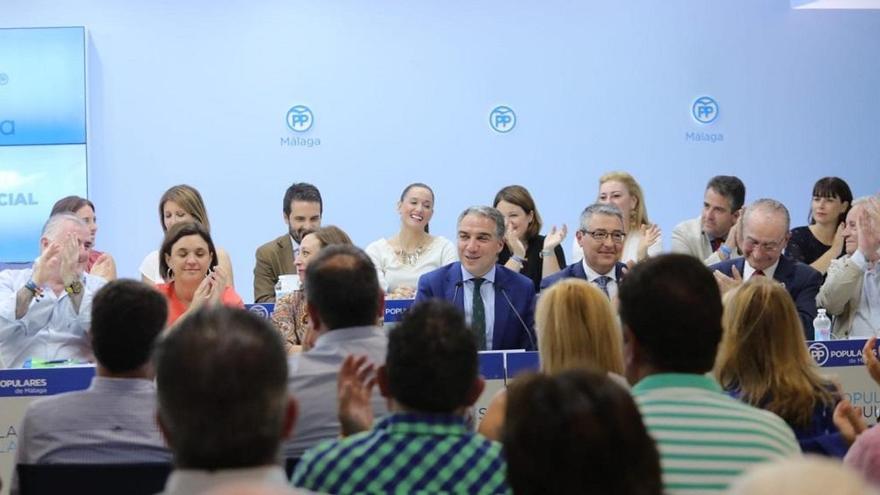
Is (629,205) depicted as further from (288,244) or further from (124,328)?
(124,328)

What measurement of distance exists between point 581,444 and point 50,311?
162 inches

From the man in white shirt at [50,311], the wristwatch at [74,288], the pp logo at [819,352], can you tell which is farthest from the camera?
the wristwatch at [74,288]

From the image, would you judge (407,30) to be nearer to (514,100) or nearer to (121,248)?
(514,100)

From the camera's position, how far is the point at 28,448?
9.28 feet

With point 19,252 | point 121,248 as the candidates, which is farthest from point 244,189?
point 19,252

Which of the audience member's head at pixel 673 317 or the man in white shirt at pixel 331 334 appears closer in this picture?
the audience member's head at pixel 673 317

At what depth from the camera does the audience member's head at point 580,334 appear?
10.5 ft

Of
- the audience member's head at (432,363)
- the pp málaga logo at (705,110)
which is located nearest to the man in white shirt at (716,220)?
the pp málaga logo at (705,110)

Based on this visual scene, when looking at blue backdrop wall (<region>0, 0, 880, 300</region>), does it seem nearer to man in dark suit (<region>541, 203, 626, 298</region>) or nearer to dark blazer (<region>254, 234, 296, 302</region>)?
dark blazer (<region>254, 234, 296, 302</region>)

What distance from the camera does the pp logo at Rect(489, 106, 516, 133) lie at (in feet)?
29.6

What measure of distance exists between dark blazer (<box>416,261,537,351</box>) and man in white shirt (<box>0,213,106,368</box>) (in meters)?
1.54

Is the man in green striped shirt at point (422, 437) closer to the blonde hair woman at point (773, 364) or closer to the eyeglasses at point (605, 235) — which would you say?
the blonde hair woman at point (773, 364)

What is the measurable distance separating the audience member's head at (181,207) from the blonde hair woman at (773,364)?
3773 millimetres

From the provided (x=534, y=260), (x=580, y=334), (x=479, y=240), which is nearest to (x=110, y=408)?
(x=580, y=334)
